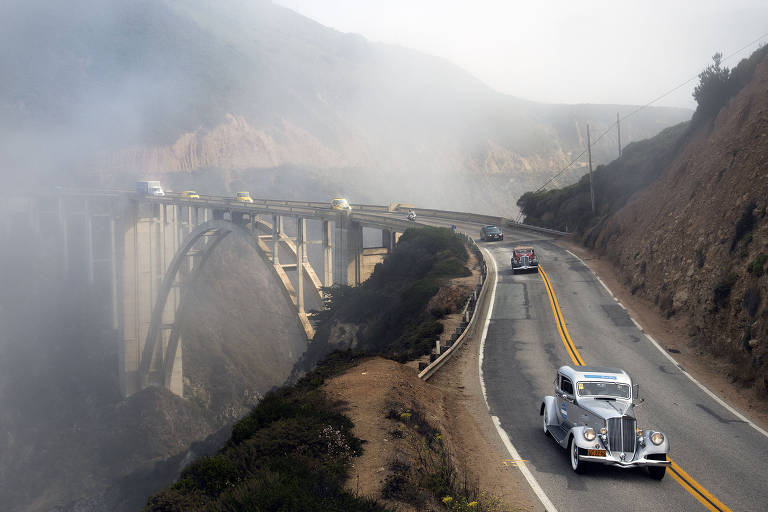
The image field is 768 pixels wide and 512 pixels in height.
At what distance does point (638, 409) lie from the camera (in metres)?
16.0

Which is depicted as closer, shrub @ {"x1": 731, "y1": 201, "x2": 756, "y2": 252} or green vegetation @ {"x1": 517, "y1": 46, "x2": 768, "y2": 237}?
shrub @ {"x1": 731, "y1": 201, "x2": 756, "y2": 252}

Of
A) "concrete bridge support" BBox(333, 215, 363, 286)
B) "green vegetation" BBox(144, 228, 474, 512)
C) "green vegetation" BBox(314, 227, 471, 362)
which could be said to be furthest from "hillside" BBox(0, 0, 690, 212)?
"green vegetation" BBox(144, 228, 474, 512)

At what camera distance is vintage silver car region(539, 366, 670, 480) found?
11.3m

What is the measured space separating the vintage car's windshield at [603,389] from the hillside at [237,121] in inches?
5088

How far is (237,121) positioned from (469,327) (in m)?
138

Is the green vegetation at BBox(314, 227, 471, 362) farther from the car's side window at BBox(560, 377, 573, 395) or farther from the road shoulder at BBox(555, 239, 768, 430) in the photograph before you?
the car's side window at BBox(560, 377, 573, 395)

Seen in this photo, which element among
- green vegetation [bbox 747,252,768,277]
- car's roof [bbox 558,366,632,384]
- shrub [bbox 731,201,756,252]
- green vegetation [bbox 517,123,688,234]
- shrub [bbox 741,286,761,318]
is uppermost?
green vegetation [bbox 517,123,688,234]

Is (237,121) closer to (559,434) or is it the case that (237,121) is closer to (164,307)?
(164,307)

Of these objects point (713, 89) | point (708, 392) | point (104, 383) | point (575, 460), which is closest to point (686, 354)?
point (708, 392)

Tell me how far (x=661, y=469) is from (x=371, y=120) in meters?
171

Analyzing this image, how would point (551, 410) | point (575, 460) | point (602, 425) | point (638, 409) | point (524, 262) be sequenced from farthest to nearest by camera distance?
point (524, 262), point (638, 409), point (551, 410), point (575, 460), point (602, 425)

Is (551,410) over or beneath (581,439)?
beneath

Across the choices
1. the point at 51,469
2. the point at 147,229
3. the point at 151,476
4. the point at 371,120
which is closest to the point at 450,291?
the point at 151,476

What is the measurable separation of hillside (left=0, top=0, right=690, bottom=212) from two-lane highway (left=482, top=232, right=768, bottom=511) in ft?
379
